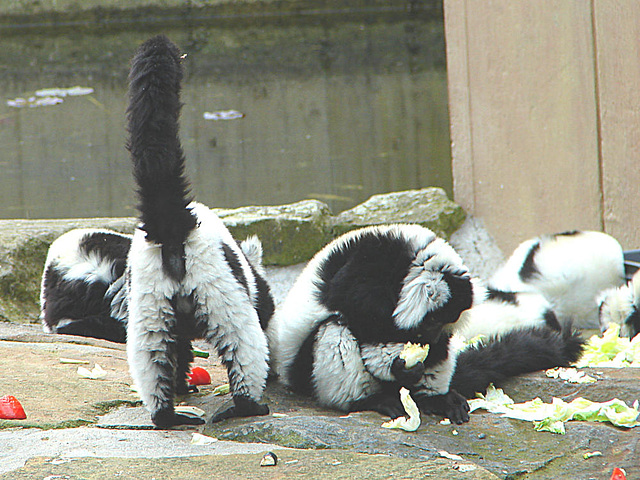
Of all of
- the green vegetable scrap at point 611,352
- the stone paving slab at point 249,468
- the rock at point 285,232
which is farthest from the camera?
the rock at point 285,232

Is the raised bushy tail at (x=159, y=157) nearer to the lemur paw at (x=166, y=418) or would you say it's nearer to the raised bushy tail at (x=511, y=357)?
the lemur paw at (x=166, y=418)

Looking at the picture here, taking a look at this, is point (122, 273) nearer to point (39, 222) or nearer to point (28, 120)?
point (39, 222)

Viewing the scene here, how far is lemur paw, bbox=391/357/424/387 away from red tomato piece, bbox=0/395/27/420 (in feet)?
4.14

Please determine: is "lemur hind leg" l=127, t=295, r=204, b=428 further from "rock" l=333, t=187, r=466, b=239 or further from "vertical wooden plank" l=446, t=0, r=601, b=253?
"vertical wooden plank" l=446, t=0, r=601, b=253

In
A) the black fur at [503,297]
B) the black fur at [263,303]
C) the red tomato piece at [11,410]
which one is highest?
the black fur at [263,303]

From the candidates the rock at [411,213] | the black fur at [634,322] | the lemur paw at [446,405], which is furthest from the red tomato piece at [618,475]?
the rock at [411,213]

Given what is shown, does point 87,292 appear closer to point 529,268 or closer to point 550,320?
point 550,320

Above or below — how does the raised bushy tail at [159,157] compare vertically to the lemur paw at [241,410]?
above

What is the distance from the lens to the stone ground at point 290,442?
6.88 feet

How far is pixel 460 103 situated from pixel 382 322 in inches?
166

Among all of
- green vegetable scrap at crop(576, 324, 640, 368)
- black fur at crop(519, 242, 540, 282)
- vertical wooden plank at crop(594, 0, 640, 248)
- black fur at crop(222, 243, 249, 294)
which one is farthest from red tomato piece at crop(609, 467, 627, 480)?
vertical wooden plank at crop(594, 0, 640, 248)

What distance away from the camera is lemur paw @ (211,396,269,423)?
2.57m

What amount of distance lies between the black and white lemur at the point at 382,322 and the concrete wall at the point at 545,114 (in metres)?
2.95

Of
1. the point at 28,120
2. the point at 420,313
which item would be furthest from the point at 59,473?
the point at 28,120
